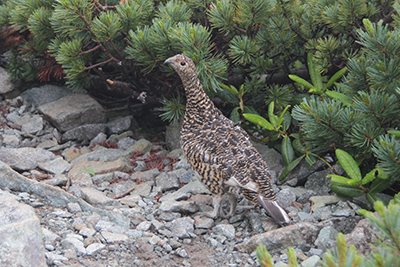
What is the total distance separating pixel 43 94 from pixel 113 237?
3876 millimetres

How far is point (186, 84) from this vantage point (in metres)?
4.10

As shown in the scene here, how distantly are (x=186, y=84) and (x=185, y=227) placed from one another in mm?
1478

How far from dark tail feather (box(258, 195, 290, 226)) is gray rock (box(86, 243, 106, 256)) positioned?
1.46 metres

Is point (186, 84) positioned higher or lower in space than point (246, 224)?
higher

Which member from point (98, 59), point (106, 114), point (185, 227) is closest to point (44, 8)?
point (98, 59)

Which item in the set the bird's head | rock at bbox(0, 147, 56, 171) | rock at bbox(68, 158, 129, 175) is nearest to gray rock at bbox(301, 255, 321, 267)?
the bird's head

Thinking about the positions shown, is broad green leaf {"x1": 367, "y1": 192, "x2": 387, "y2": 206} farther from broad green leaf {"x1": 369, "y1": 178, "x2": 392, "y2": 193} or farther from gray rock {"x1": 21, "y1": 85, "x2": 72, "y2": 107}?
gray rock {"x1": 21, "y1": 85, "x2": 72, "y2": 107}

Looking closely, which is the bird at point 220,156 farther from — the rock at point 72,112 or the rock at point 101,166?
the rock at point 72,112

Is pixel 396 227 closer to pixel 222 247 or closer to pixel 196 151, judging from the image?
pixel 222 247

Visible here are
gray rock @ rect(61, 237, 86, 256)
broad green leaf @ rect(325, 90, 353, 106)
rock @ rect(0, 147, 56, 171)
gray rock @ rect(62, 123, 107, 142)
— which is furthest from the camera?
gray rock @ rect(62, 123, 107, 142)

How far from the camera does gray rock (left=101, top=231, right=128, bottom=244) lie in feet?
10.6

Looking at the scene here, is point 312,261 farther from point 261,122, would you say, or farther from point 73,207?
point 73,207

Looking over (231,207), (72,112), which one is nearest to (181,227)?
(231,207)

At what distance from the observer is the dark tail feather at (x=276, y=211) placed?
3.42 metres
